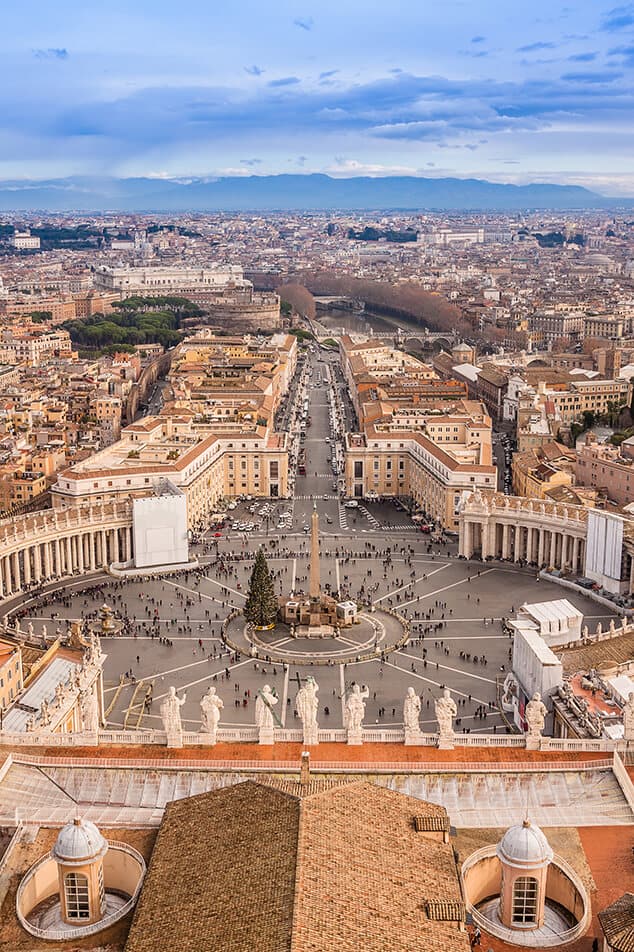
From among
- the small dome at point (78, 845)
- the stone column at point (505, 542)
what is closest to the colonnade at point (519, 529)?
the stone column at point (505, 542)

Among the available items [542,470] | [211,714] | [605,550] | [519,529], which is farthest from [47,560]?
[211,714]

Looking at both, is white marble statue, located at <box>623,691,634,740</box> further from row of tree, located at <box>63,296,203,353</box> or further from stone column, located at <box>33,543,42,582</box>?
row of tree, located at <box>63,296,203,353</box>

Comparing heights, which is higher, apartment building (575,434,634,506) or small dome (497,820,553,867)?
small dome (497,820,553,867)

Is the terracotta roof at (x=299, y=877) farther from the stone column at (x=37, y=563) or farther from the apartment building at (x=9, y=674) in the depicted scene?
the stone column at (x=37, y=563)

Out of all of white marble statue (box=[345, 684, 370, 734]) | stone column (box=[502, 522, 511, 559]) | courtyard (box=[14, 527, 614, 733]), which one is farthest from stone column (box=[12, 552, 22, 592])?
white marble statue (box=[345, 684, 370, 734])

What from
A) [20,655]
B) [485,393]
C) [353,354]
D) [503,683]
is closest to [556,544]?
[503,683]

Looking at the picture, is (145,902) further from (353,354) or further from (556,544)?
(353,354)

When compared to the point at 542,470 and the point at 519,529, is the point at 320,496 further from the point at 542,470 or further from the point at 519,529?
the point at 519,529
